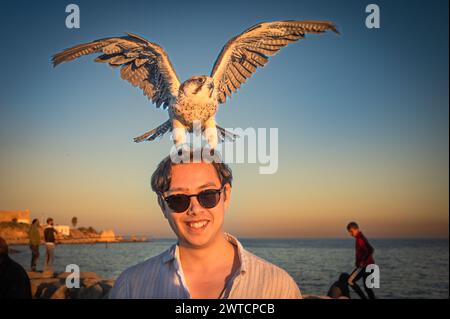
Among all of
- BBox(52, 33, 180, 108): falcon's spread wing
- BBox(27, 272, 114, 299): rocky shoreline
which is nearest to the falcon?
BBox(52, 33, 180, 108): falcon's spread wing

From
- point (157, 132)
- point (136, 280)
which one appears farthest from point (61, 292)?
point (136, 280)

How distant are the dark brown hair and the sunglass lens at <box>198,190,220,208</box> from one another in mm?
64

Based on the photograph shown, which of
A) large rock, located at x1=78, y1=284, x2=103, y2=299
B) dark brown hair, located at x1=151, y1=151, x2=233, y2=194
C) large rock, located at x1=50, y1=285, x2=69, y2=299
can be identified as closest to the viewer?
dark brown hair, located at x1=151, y1=151, x2=233, y2=194

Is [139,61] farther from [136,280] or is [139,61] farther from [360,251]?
[360,251]

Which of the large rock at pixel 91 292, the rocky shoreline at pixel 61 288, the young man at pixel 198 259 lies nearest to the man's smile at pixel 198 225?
the young man at pixel 198 259

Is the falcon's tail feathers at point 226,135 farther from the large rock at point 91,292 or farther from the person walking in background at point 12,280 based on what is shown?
the large rock at point 91,292

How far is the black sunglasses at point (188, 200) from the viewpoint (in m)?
1.86

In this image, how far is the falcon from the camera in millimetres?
4023

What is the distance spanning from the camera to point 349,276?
5.99 metres

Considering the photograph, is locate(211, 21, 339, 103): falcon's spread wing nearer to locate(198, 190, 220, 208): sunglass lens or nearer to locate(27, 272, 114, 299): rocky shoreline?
locate(198, 190, 220, 208): sunglass lens

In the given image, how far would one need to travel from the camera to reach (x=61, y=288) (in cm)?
768
